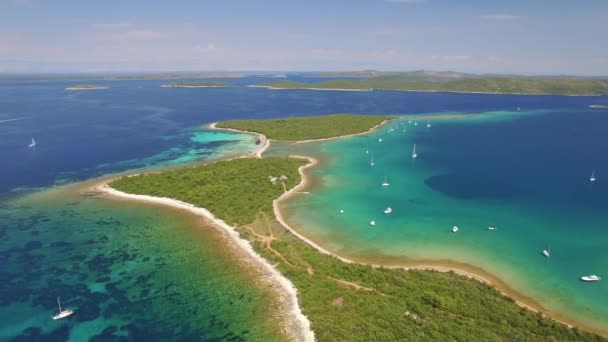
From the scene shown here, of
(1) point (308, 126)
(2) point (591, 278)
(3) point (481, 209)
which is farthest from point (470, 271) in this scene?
(1) point (308, 126)

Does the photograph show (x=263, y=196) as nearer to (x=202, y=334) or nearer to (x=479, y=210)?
(x=202, y=334)

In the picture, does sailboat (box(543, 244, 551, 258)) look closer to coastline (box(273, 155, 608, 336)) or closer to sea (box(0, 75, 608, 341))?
sea (box(0, 75, 608, 341))

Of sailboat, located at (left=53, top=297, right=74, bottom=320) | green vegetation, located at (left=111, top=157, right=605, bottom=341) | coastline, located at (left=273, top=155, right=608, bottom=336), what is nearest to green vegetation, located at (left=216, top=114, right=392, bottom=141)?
coastline, located at (left=273, top=155, right=608, bottom=336)

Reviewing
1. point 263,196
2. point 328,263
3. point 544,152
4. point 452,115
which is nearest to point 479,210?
point 328,263

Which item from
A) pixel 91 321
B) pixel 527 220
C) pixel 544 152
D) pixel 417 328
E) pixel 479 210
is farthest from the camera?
pixel 544 152

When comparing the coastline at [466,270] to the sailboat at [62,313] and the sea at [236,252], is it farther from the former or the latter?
the sailboat at [62,313]

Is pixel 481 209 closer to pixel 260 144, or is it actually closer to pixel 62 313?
pixel 62 313

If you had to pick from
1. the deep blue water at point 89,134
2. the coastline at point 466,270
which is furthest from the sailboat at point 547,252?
the deep blue water at point 89,134
